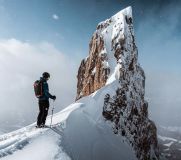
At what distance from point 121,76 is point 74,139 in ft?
67.4

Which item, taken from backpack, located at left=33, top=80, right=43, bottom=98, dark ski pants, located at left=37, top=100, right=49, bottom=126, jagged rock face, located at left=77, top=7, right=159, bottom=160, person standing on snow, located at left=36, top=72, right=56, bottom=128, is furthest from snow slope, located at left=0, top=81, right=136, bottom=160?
jagged rock face, located at left=77, top=7, right=159, bottom=160

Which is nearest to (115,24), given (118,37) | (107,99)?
(118,37)

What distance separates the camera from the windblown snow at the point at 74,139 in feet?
48.6

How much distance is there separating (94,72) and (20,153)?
115 feet

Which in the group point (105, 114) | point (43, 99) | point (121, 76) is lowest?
point (43, 99)

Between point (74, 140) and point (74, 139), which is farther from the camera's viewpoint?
point (74, 139)

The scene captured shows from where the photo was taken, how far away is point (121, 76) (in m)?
38.7

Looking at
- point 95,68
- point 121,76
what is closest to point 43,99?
point 121,76

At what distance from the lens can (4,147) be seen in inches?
587

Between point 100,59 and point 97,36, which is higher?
point 97,36

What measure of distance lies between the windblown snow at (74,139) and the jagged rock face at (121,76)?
2664 mm

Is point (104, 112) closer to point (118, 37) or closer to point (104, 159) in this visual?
point (104, 159)

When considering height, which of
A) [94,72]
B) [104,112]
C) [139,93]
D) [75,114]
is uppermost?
[94,72]

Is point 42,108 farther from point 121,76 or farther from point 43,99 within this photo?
point 121,76
